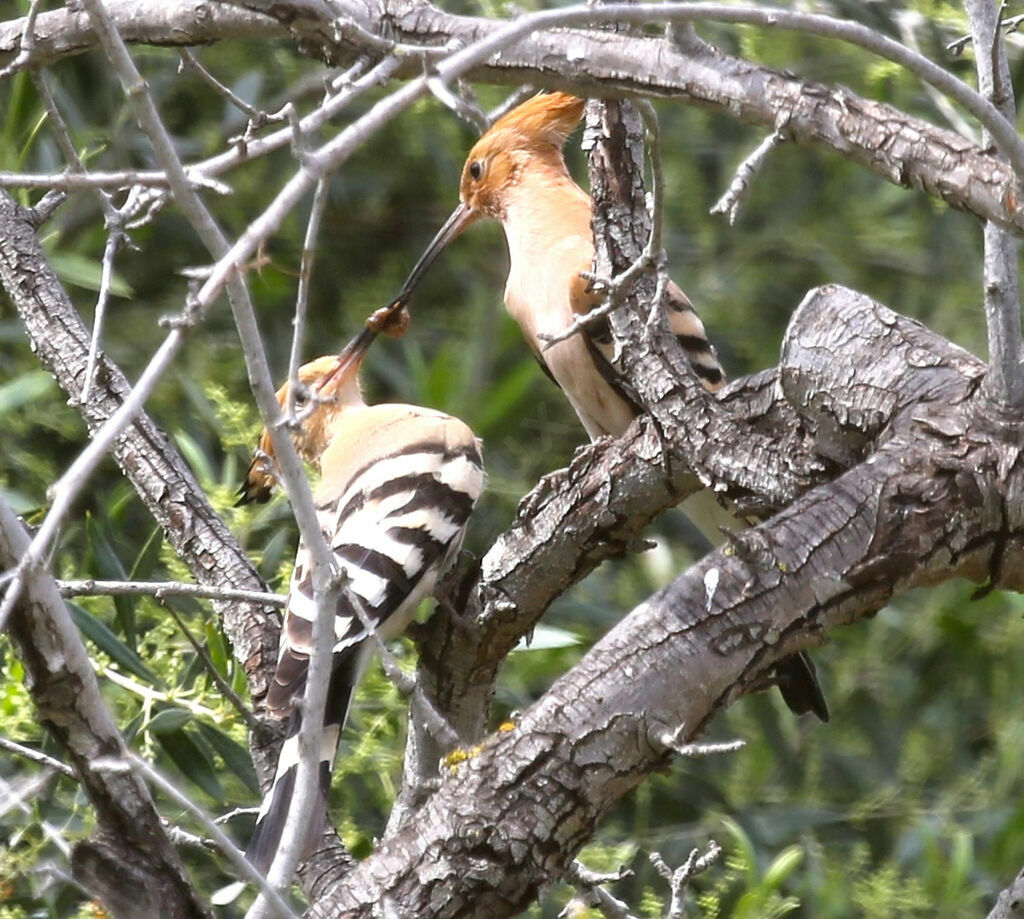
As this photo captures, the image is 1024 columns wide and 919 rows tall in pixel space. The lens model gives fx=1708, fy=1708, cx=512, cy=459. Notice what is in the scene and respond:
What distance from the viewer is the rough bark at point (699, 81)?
1779 mm

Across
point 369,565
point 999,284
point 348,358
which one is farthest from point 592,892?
point 348,358

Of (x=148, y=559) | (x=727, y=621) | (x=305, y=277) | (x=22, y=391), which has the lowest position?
(x=727, y=621)

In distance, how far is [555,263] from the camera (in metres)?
3.50

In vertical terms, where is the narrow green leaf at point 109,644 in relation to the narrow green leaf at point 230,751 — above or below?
above

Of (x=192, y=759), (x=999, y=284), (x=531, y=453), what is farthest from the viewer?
(x=531, y=453)

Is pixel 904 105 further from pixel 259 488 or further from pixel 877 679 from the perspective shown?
pixel 259 488

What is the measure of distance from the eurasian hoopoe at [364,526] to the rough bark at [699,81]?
20.5 inches

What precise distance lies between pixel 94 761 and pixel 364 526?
132 cm

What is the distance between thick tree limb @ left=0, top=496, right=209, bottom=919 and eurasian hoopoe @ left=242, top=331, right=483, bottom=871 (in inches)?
17.8

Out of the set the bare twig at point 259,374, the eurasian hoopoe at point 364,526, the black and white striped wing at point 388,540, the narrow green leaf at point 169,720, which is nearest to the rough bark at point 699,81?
the bare twig at point 259,374

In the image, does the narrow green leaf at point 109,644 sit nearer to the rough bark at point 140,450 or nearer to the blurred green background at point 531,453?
the blurred green background at point 531,453

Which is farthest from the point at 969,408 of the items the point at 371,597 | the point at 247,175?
the point at 247,175

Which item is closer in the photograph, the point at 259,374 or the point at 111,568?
the point at 259,374

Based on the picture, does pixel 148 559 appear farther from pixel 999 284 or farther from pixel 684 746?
pixel 999 284
